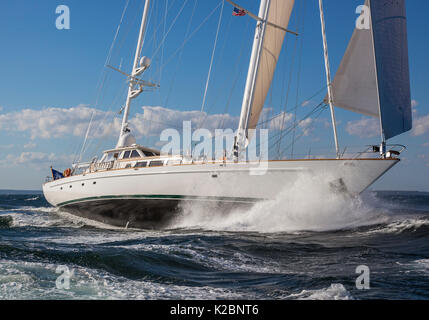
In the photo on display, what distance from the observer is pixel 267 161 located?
44.7 feet

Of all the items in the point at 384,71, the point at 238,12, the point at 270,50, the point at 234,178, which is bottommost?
the point at 234,178

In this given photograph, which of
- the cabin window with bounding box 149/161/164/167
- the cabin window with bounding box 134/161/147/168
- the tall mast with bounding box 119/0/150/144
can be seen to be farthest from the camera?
the tall mast with bounding box 119/0/150/144

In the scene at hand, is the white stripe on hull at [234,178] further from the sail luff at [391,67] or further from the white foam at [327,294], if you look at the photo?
the white foam at [327,294]

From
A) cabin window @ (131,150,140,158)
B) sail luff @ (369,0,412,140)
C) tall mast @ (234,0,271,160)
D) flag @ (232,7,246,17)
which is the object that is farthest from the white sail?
cabin window @ (131,150,140,158)

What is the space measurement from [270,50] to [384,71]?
640cm

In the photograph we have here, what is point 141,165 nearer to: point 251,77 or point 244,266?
point 251,77

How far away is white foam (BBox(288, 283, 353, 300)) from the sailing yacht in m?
7.94

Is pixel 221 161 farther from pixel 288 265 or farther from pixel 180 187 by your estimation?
pixel 288 265

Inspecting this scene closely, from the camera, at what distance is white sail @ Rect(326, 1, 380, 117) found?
1402 cm

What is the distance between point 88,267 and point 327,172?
9166mm

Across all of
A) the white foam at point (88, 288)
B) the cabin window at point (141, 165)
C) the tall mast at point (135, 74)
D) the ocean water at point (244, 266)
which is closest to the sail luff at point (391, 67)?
the ocean water at point (244, 266)

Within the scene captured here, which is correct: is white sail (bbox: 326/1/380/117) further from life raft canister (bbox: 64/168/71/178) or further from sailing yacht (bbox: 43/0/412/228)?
life raft canister (bbox: 64/168/71/178)

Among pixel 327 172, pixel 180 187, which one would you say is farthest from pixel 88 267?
pixel 327 172

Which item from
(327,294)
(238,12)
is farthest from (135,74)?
(327,294)
